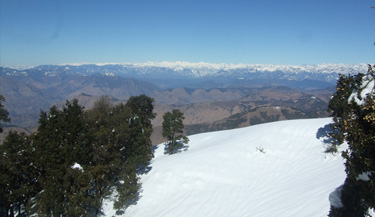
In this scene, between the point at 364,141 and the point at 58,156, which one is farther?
the point at 58,156

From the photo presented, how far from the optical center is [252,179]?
25.8 m

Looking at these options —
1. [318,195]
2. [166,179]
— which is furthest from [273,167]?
[166,179]

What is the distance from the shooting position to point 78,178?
18188mm

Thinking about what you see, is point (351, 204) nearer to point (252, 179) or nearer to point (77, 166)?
point (252, 179)

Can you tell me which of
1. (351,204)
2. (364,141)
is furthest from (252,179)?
(364,141)

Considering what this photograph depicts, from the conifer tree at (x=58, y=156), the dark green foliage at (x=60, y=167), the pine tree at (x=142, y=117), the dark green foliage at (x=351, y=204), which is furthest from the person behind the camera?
the pine tree at (x=142, y=117)

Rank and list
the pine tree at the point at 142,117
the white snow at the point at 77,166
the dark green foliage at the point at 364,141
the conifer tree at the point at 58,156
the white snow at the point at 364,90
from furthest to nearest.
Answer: the pine tree at the point at 142,117, the white snow at the point at 77,166, the conifer tree at the point at 58,156, the white snow at the point at 364,90, the dark green foliage at the point at 364,141

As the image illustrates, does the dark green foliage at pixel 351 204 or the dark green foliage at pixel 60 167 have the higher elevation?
the dark green foliage at pixel 351 204

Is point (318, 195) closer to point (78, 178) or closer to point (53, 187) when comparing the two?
point (78, 178)

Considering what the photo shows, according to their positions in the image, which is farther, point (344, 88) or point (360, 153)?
point (344, 88)

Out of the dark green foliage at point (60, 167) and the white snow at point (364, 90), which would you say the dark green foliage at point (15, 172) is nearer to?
the dark green foliage at point (60, 167)

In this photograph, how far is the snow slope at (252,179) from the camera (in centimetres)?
1848

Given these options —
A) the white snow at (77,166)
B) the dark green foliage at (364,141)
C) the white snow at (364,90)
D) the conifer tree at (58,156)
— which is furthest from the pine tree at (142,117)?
the white snow at (364,90)

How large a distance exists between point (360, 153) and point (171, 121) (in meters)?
34.6
